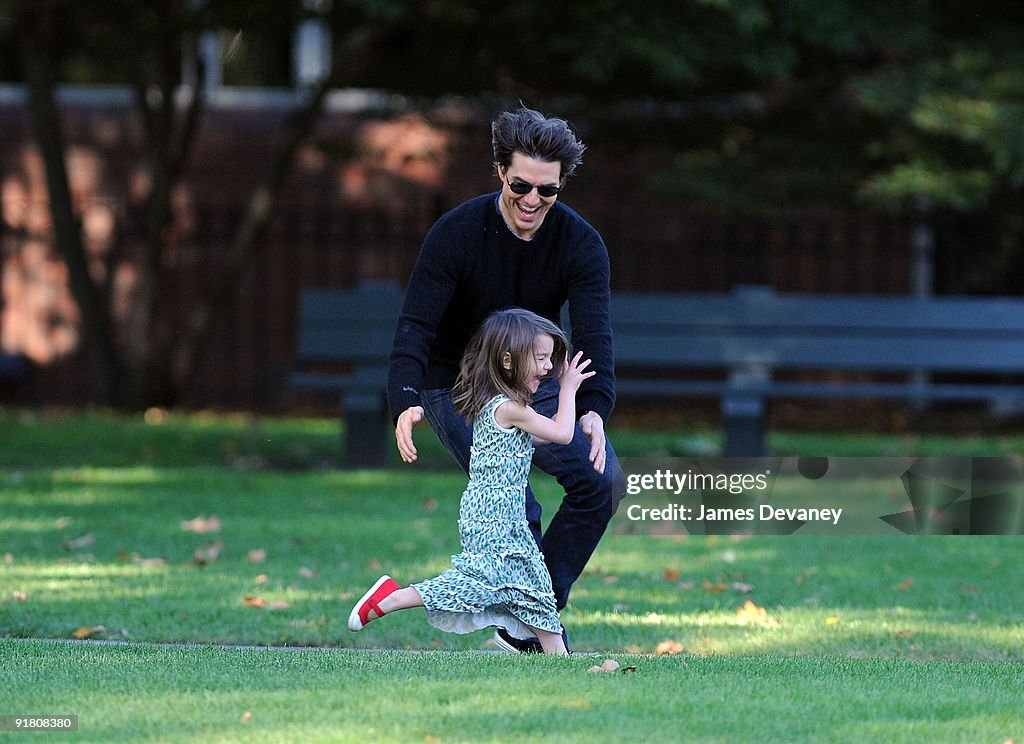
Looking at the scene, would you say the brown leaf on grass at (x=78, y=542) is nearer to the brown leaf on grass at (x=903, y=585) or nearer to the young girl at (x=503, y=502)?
the young girl at (x=503, y=502)

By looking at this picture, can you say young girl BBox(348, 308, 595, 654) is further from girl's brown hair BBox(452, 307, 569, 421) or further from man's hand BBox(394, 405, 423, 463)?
man's hand BBox(394, 405, 423, 463)

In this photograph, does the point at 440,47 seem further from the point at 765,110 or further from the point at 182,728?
the point at 182,728

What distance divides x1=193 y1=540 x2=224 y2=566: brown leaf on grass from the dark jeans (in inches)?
89.1

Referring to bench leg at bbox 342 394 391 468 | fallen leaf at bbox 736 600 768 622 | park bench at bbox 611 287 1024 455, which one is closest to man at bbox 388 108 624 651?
fallen leaf at bbox 736 600 768 622

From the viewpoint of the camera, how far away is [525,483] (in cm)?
479

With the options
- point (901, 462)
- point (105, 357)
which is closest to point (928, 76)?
point (901, 462)

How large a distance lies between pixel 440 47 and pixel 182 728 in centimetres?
1058

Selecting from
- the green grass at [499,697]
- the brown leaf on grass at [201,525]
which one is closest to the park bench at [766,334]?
the brown leaf on grass at [201,525]

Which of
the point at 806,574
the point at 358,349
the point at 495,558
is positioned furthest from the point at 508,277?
the point at 358,349

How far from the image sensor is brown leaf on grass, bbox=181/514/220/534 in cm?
765

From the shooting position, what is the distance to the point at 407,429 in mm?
4719

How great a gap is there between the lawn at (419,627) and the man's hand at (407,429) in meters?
0.61

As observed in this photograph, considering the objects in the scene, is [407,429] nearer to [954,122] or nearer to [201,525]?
[201,525]

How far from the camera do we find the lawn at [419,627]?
3732 mm
